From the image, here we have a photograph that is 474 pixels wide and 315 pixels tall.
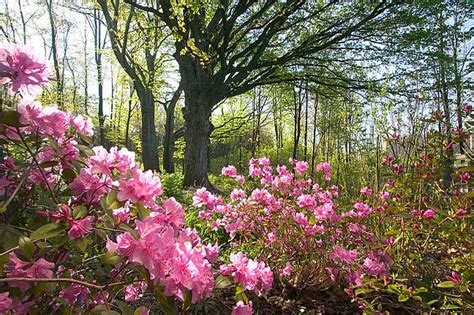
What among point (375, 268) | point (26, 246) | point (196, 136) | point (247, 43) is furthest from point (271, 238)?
point (247, 43)

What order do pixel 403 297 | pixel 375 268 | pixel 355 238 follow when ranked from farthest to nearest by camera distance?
pixel 355 238, pixel 375 268, pixel 403 297

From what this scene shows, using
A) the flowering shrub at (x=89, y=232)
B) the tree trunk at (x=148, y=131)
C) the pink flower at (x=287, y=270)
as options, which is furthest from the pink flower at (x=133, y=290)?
the tree trunk at (x=148, y=131)

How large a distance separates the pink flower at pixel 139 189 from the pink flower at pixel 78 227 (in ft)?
0.32

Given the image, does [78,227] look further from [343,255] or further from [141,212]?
[343,255]

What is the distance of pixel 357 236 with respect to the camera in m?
2.23

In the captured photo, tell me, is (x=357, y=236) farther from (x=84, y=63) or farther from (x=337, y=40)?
(x=84, y=63)

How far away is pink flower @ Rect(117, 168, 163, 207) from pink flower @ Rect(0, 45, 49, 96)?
15.0 inches

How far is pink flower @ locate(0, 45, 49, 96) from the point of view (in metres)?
0.89

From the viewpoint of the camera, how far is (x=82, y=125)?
1.12 meters

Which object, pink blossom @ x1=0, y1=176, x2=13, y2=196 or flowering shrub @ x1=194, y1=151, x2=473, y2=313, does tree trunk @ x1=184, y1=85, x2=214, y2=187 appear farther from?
pink blossom @ x1=0, y1=176, x2=13, y2=196

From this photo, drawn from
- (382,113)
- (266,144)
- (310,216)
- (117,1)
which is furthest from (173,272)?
(266,144)

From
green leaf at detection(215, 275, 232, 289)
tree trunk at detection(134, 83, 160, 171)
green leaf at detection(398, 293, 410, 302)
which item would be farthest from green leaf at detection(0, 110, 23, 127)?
tree trunk at detection(134, 83, 160, 171)

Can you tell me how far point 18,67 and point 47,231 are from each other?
444 mm

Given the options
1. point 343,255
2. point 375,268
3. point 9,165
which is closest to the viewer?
point 9,165
